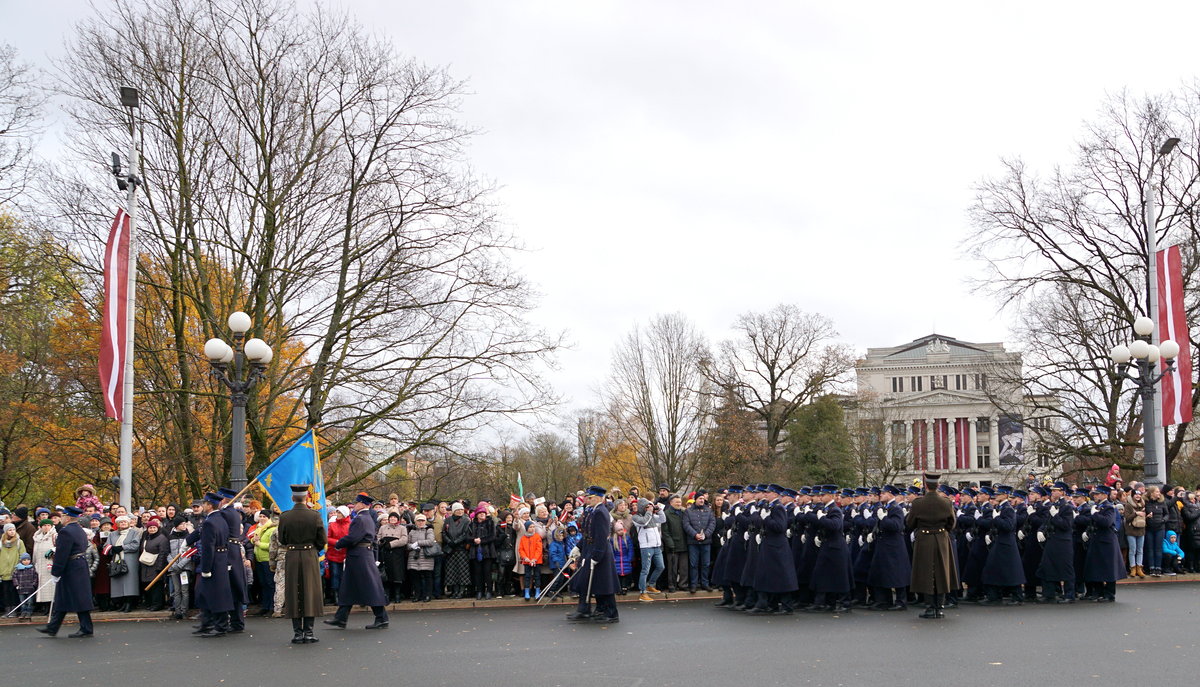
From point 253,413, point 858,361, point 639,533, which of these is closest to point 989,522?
point 639,533

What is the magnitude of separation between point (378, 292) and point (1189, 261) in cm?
2438

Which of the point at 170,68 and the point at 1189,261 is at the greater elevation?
the point at 170,68

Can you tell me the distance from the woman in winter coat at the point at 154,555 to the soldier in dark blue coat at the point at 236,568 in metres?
2.94

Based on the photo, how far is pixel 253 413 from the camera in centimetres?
2470

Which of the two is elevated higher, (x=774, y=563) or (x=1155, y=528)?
(x=1155, y=528)

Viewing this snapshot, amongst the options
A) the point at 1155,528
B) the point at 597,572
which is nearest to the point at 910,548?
the point at 597,572

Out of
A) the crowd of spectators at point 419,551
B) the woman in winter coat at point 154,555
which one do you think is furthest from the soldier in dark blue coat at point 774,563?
the woman in winter coat at point 154,555

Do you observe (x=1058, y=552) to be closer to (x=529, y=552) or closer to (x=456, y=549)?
(x=529, y=552)

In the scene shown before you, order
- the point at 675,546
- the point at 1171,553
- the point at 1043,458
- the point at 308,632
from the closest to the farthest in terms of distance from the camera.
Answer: the point at 308,632
the point at 675,546
the point at 1171,553
the point at 1043,458

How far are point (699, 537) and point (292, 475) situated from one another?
22.3ft

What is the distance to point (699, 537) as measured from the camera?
18.1 m

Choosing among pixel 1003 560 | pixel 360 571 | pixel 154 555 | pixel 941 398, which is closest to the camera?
pixel 360 571

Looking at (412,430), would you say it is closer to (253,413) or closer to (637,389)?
(253,413)

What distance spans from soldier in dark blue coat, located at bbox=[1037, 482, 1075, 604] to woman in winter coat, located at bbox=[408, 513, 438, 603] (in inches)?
377
